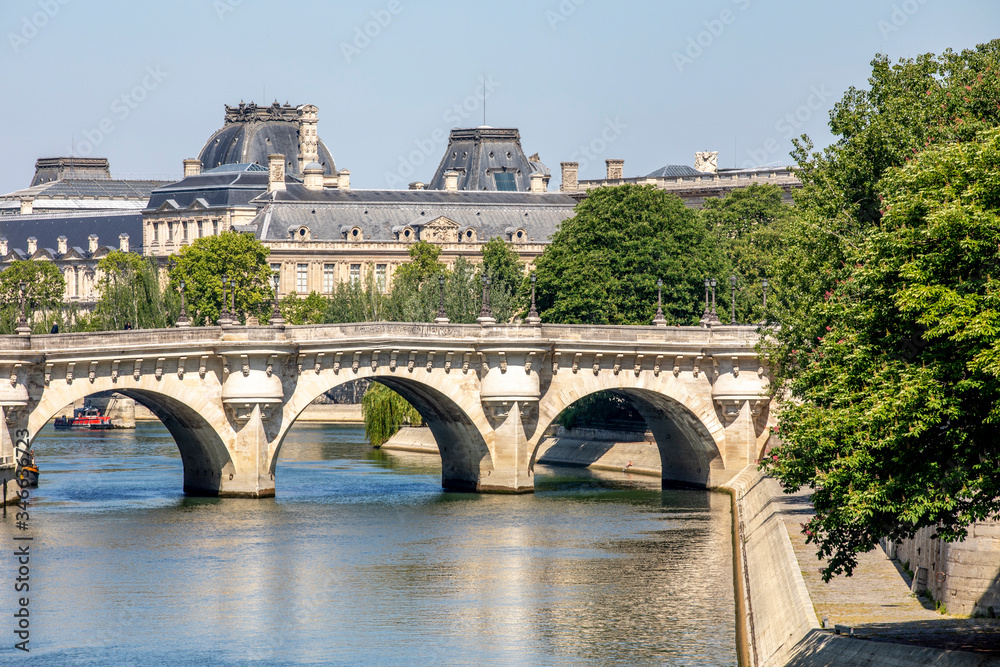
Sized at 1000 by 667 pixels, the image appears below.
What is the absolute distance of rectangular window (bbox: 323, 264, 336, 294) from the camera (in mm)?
156625

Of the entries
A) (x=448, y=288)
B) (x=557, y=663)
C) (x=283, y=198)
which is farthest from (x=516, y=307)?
(x=557, y=663)

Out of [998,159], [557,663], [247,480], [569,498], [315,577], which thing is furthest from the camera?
[569,498]

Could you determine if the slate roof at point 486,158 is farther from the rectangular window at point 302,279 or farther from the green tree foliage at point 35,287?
the green tree foliage at point 35,287

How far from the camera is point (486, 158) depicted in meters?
186

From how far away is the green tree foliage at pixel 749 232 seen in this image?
97.5m

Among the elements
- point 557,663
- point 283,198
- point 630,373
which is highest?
point 283,198

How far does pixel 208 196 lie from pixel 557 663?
13325cm

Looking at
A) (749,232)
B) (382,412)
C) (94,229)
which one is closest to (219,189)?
(94,229)

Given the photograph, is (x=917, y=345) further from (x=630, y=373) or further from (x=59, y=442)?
(x=59, y=442)

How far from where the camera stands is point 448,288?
10994 cm

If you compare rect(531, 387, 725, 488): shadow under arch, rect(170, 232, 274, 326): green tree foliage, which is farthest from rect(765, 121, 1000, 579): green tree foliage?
rect(170, 232, 274, 326): green tree foliage

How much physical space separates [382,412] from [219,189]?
241 feet

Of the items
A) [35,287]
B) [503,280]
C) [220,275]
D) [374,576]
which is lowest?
[374,576]

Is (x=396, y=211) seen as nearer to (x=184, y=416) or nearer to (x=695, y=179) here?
(x=695, y=179)
